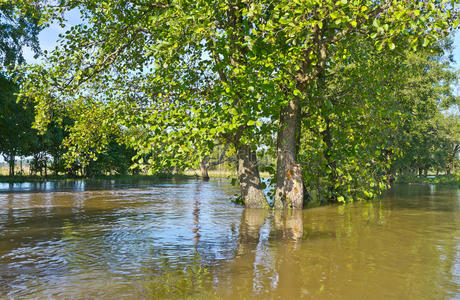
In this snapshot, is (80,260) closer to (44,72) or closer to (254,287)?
(254,287)

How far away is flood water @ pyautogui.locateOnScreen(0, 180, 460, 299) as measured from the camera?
5.77 meters

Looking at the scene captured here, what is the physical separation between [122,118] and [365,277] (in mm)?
10071

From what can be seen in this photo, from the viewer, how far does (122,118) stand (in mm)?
13789

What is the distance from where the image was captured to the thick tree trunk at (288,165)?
16.0 m

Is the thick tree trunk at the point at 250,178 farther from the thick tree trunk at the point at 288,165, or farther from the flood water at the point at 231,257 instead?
the flood water at the point at 231,257

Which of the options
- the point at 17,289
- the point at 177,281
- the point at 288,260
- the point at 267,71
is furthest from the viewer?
the point at 267,71

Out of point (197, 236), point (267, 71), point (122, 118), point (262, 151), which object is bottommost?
point (197, 236)

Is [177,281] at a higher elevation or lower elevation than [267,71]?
lower

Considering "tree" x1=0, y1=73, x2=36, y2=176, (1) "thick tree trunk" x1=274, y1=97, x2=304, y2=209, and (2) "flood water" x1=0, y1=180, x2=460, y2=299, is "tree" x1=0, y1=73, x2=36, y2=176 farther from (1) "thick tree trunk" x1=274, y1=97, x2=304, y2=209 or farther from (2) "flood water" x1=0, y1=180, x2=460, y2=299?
(1) "thick tree trunk" x1=274, y1=97, x2=304, y2=209

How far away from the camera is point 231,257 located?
25.5 ft

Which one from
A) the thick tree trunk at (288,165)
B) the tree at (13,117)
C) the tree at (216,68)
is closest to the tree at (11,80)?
the tree at (13,117)

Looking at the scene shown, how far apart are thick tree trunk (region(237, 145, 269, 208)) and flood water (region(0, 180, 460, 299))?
2.97m

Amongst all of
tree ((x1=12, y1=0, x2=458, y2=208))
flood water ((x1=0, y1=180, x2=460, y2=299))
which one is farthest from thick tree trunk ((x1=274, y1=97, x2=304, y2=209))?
flood water ((x1=0, y1=180, x2=460, y2=299))

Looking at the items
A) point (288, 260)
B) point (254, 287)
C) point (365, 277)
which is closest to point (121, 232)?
point (288, 260)
